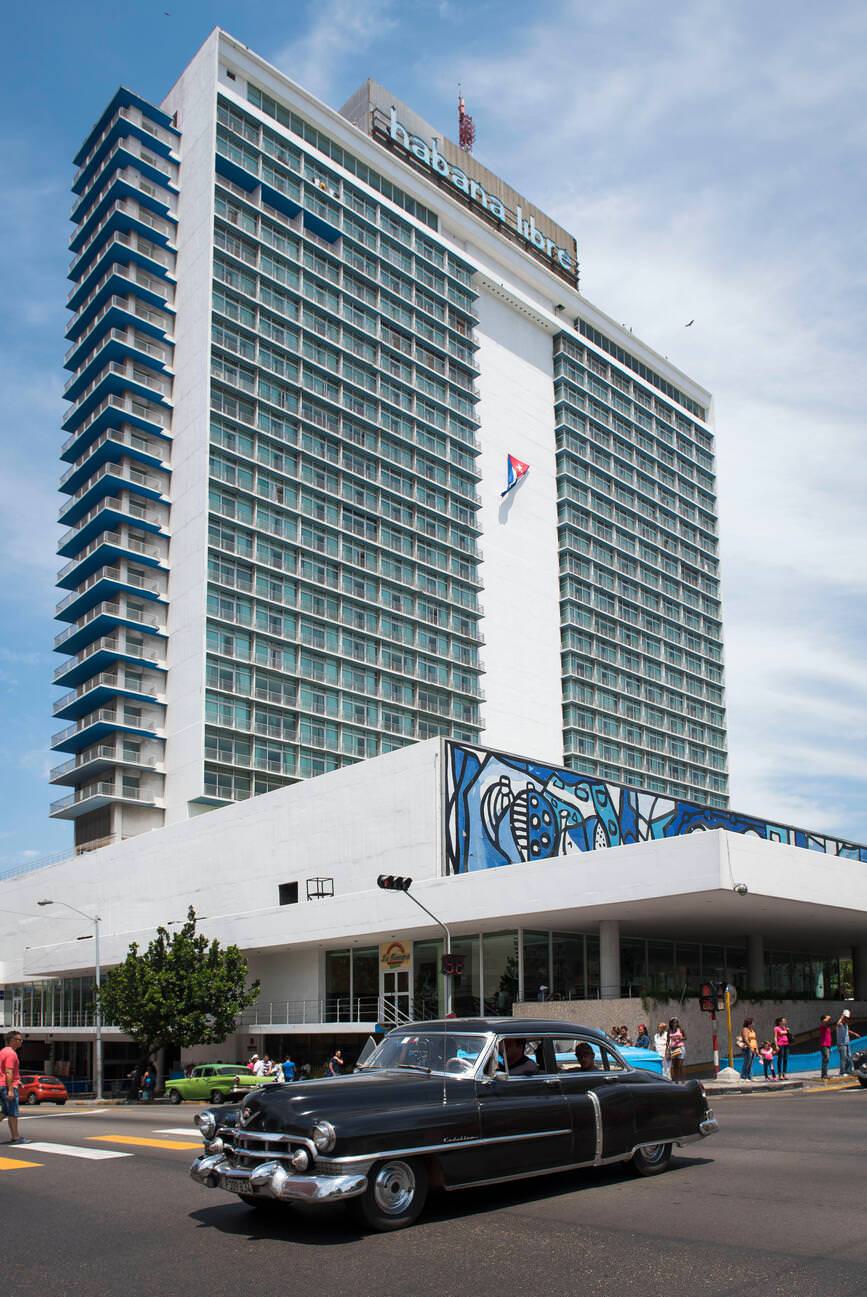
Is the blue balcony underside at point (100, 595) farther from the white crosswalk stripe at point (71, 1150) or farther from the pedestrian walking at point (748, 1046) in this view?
the white crosswalk stripe at point (71, 1150)

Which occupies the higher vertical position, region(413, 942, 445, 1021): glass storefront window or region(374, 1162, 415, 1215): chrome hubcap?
region(374, 1162, 415, 1215): chrome hubcap

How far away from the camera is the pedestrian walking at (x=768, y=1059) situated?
1177 inches

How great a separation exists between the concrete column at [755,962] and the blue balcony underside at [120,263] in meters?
59.7

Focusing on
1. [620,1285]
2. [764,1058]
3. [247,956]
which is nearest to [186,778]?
[247,956]

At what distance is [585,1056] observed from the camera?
11141 mm

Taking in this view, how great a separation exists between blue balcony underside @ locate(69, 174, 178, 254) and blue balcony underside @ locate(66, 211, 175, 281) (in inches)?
48.1

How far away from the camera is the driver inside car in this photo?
10375mm

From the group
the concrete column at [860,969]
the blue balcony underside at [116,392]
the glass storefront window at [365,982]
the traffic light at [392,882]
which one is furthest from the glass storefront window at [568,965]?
the blue balcony underside at [116,392]

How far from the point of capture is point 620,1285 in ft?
23.5

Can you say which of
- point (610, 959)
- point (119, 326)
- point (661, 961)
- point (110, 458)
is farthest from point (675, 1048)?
point (119, 326)

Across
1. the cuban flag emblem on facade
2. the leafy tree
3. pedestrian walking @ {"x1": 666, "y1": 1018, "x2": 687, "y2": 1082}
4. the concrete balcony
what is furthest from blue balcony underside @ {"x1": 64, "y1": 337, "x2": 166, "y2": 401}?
pedestrian walking @ {"x1": 666, "y1": 1018, "x2": 687, "y2": 1082}

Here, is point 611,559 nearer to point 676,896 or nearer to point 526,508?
point 526,508

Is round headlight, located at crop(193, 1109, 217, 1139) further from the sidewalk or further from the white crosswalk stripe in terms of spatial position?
the sidewalk

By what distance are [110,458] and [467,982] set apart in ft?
161
